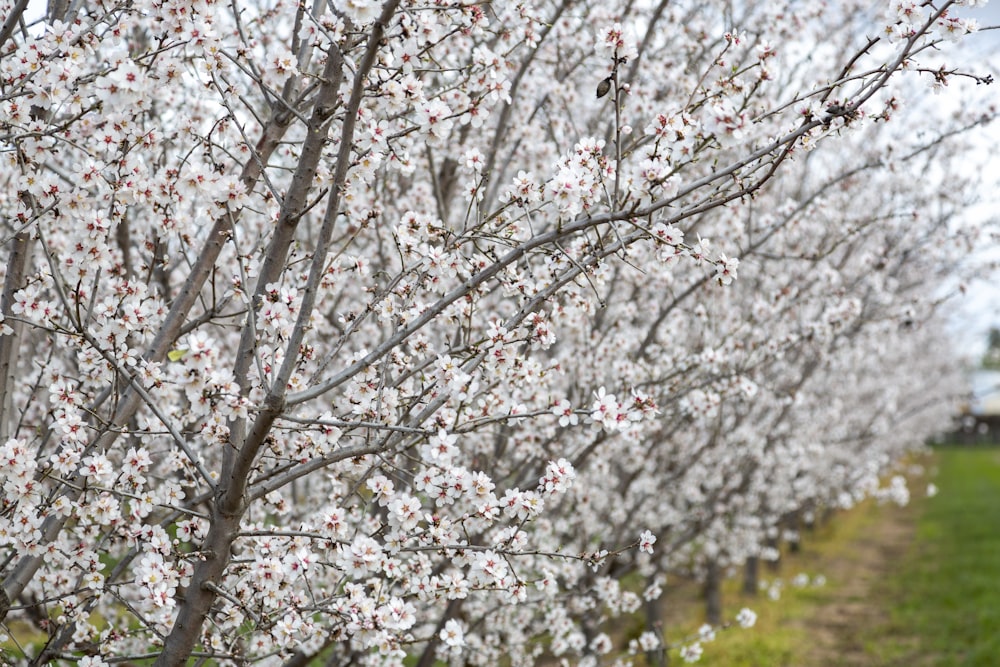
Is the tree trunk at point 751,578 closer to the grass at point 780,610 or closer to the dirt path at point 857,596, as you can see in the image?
the grass at point 780,610

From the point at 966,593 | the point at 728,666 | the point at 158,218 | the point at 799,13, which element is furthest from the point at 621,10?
the point at 966,593

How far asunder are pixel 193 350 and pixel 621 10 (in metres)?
4.96

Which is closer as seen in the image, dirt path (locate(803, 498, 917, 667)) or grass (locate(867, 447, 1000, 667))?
grass (locate(867, 447, 1000, 667))

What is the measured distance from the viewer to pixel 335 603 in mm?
3039

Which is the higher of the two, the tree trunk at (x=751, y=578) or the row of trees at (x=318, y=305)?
the tree trunk at (x=751, y=578)

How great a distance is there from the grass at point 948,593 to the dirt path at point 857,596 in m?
0.23

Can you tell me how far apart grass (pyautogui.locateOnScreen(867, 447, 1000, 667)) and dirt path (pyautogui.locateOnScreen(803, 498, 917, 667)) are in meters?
0.23

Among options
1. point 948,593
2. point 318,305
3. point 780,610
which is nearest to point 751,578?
point 780,610

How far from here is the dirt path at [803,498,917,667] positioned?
11.4 meters

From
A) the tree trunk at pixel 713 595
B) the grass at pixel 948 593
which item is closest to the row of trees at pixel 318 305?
the tree trunk at pixel 713 595

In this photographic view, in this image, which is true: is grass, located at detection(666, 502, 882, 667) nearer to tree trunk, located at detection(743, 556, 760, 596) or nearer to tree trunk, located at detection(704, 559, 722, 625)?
tree trunk, located at detection(743, 556, 760, 596)

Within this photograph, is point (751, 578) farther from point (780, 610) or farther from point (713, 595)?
point (713, 595)

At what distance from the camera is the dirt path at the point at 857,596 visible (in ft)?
37.6

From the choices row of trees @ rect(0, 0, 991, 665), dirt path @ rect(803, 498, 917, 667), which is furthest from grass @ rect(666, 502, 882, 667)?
row of trees @ rect(0, 0, 991, 665)
